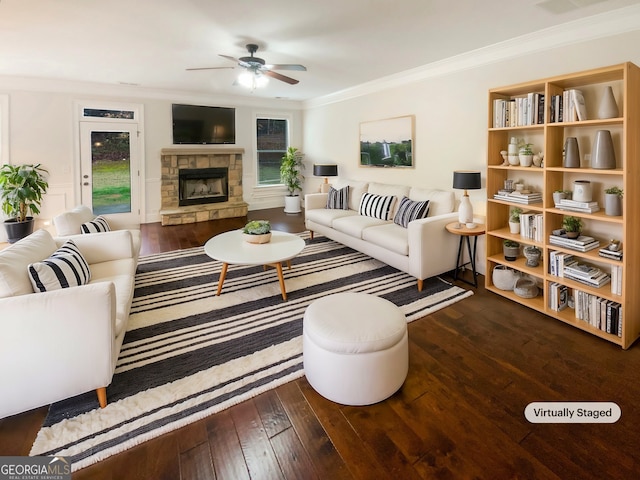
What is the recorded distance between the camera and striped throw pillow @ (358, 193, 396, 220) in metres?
4.69

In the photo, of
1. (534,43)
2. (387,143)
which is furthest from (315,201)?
(534,43)

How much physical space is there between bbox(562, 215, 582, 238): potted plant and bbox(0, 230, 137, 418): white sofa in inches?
133

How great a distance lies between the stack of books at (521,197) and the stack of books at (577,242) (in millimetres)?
390

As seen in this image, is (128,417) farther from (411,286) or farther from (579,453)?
(411,286)

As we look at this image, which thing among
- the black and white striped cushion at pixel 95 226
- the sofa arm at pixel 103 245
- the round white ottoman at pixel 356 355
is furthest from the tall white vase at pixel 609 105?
the black and white striped cushion at pixel 95 226

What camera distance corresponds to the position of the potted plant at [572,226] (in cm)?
286

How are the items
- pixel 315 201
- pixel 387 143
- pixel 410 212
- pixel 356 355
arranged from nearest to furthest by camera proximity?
1. pixel 356 355
2. pixel 410 212
3. pixel 387 143
4. pixel 315 201

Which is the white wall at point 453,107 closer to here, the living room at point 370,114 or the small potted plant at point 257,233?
the living room at point 370,114

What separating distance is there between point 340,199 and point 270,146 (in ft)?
10.9

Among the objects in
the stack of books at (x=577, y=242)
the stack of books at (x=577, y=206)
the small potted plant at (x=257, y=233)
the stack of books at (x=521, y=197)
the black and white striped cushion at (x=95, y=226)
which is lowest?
the stack of books at (x=577, y=242)

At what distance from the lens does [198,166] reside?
7.09 m

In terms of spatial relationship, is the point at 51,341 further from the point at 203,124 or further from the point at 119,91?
the point at 203,124

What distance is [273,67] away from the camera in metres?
3.76

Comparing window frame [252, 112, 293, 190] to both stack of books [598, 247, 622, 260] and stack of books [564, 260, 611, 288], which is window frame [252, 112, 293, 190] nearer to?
stack of books [564, 260, 611, 288]
